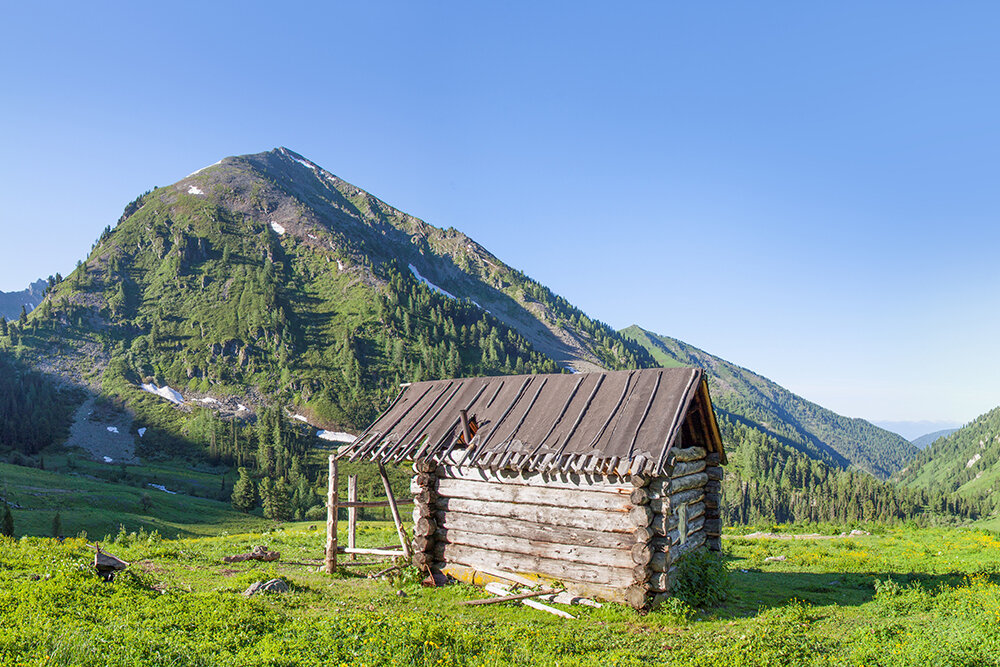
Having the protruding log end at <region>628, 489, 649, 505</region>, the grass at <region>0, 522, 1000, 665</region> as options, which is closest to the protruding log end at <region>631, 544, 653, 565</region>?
the protruding log end at <region>628, 489, 649, 505</region>

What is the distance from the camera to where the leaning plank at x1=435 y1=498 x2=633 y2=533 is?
49.2 feet

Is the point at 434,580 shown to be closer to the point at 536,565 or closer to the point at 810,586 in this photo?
the point at 536,565

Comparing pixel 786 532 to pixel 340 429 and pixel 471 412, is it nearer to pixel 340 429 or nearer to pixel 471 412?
pixel 471 412

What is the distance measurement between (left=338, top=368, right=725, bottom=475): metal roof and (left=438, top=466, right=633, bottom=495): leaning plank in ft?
1.67

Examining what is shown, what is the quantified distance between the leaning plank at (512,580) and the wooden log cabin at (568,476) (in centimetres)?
4

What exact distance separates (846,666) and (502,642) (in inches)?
254

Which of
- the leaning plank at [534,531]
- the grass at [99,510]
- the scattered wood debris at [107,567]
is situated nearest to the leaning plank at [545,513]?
the leaning plank at [534,531]

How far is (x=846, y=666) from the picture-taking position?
9930mm

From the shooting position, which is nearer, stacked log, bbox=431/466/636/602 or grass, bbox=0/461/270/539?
stacked log, bbox=431/466/636/602

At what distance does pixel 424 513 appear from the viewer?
18.5 m

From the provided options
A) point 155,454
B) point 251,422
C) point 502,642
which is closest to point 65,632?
point 502,642

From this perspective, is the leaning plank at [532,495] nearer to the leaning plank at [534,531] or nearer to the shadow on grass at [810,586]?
the leaning plank at [534,531]

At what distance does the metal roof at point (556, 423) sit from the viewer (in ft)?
49.5

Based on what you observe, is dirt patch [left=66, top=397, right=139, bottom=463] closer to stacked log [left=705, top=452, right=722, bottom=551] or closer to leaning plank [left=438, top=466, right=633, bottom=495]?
leaning plank [left=438, top=466, right=633, bottom=495]
